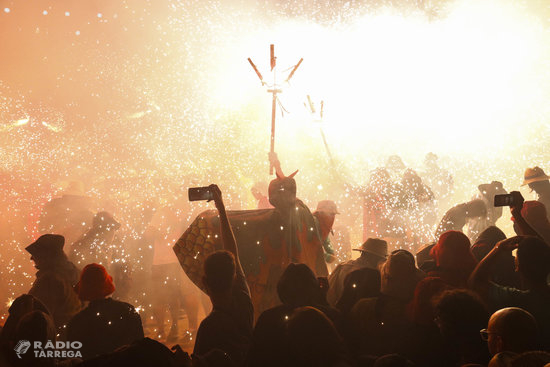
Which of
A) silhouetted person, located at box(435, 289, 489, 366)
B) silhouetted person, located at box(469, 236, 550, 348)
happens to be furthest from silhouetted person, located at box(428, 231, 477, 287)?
silhouetted person, located at box(435, 289, 489, 366)

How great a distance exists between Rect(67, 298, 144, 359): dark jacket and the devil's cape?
1.05m

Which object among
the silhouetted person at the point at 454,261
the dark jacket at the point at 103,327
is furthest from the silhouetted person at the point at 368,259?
the dark jacket at the point at 103,327

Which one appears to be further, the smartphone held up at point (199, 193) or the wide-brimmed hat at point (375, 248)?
the wide-brimmed hat at point (375, 248)

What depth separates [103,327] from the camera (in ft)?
8.94

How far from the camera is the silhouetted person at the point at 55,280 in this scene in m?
3.51

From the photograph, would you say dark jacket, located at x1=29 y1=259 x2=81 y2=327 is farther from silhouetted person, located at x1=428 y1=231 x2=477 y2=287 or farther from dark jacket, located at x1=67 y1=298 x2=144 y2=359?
silhouetted person, located at x1=428 y1=231 x2=477 y2=287

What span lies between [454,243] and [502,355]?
45.4 inches

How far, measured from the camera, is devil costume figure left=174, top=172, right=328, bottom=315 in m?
3.90

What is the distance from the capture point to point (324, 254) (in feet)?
14.6

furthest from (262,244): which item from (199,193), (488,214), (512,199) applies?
(488,214)

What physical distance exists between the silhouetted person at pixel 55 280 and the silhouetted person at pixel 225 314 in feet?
4.98

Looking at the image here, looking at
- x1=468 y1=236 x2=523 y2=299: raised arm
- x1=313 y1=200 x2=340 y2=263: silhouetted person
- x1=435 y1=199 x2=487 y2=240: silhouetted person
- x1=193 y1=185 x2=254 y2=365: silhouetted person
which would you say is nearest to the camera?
x1=193 y1=185 x2=254 y2=365: silhouetted person

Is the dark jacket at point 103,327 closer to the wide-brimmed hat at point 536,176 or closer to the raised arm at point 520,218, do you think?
the raised arm at point 520,218

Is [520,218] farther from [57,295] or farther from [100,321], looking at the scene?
[57,295]
